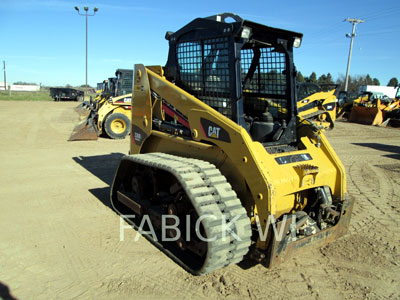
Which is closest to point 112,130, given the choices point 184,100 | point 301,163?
point 184,100

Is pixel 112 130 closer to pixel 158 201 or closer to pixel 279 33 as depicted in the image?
pixel 158 201

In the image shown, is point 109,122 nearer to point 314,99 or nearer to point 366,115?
point 314,99

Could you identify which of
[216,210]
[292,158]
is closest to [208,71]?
[292,158]

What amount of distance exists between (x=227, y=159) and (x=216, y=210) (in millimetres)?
703

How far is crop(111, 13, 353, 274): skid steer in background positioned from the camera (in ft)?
10.5

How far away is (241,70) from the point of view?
4379 millimetres

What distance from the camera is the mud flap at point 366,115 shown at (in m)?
18.8

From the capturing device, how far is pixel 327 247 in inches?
158

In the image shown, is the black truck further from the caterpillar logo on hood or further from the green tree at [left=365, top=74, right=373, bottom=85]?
the green tree at [left=365, top=74, right=373, bottom=85]

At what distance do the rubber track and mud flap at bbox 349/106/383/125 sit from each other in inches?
713

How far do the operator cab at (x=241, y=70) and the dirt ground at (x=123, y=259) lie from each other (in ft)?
5.10

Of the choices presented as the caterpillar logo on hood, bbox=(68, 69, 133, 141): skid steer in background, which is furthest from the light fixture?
bbox=(68, 69, 133, 141): skid steer in background

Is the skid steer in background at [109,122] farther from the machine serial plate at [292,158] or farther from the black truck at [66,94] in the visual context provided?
the black truck at [66,94]

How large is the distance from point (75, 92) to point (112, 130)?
99.1ft
